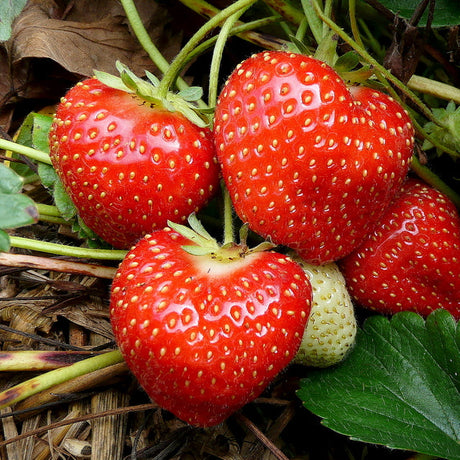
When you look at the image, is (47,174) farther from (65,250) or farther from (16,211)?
(16,211)

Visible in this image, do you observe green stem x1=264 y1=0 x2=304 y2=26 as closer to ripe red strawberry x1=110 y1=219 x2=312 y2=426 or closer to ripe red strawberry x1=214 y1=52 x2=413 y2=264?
ripe red strawberry x1=214 y1=52 x2=413 y2=264

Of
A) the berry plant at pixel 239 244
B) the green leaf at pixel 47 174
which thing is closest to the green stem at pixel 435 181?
the berry plant at pixel 239 244

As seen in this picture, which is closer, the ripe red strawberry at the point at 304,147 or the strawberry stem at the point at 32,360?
the ripe red strawberry at the point at 304,147

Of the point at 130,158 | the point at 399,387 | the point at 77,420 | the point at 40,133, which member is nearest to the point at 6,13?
the point at 40,133

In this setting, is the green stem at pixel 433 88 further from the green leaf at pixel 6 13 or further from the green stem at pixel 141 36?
the green leaf at pixel 6 13

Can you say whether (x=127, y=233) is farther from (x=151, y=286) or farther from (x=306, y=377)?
(x=306, y=377)

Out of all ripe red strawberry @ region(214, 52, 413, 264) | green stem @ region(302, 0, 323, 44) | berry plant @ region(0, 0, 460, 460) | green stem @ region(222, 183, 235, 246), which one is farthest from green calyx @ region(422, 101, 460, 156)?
green stem @ region(222, 183, 235, 246)
